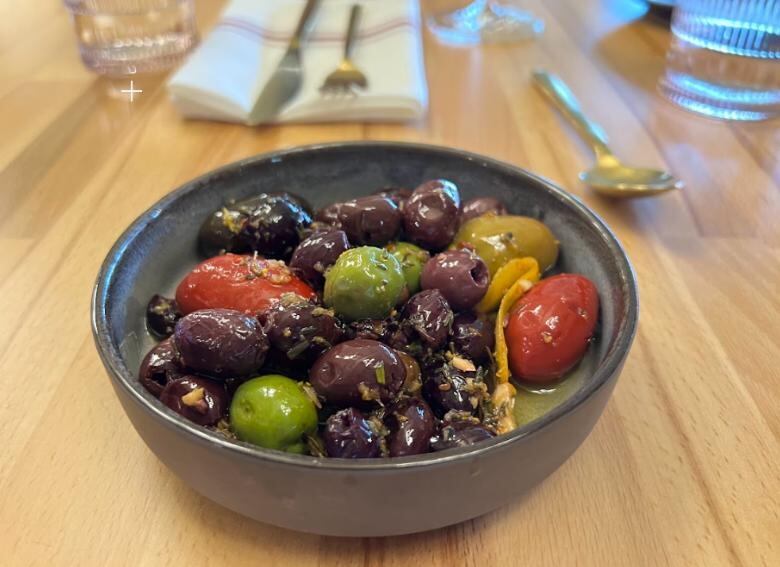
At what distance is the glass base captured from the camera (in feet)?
3.86

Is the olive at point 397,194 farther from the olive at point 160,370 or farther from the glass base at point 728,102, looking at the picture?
the glass base at point 728,102

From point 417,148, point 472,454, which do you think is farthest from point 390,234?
point 472,454

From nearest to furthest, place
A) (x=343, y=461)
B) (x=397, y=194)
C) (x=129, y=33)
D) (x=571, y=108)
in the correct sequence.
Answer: (x=343, y=461) < (x=397, y=194) < (x=571, y=108) < (x=129, y=33)

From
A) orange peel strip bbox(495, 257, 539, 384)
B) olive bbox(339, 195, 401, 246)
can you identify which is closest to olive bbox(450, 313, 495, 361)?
orange peel strip bbox(495, 257, 539, 384)

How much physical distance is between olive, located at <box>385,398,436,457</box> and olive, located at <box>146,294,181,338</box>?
0.24 metres

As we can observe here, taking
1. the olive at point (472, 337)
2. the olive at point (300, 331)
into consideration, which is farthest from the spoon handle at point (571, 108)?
the olive at point (300, 331)

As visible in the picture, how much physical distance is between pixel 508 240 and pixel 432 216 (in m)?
0.08

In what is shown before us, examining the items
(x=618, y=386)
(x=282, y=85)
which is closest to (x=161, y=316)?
(x=618, y=386)

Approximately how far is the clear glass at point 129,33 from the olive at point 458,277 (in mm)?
934

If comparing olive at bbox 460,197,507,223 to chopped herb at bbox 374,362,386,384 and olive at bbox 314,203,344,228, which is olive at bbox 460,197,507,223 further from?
chopped herb at bbox 374,362,386,384

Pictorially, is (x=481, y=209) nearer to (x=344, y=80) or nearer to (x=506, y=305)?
(x=506, y=305)

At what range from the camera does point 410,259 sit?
63cm

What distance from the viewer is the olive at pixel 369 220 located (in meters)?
0.64

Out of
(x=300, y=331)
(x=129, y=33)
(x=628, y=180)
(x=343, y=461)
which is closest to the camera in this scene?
(x=343, y=461)
